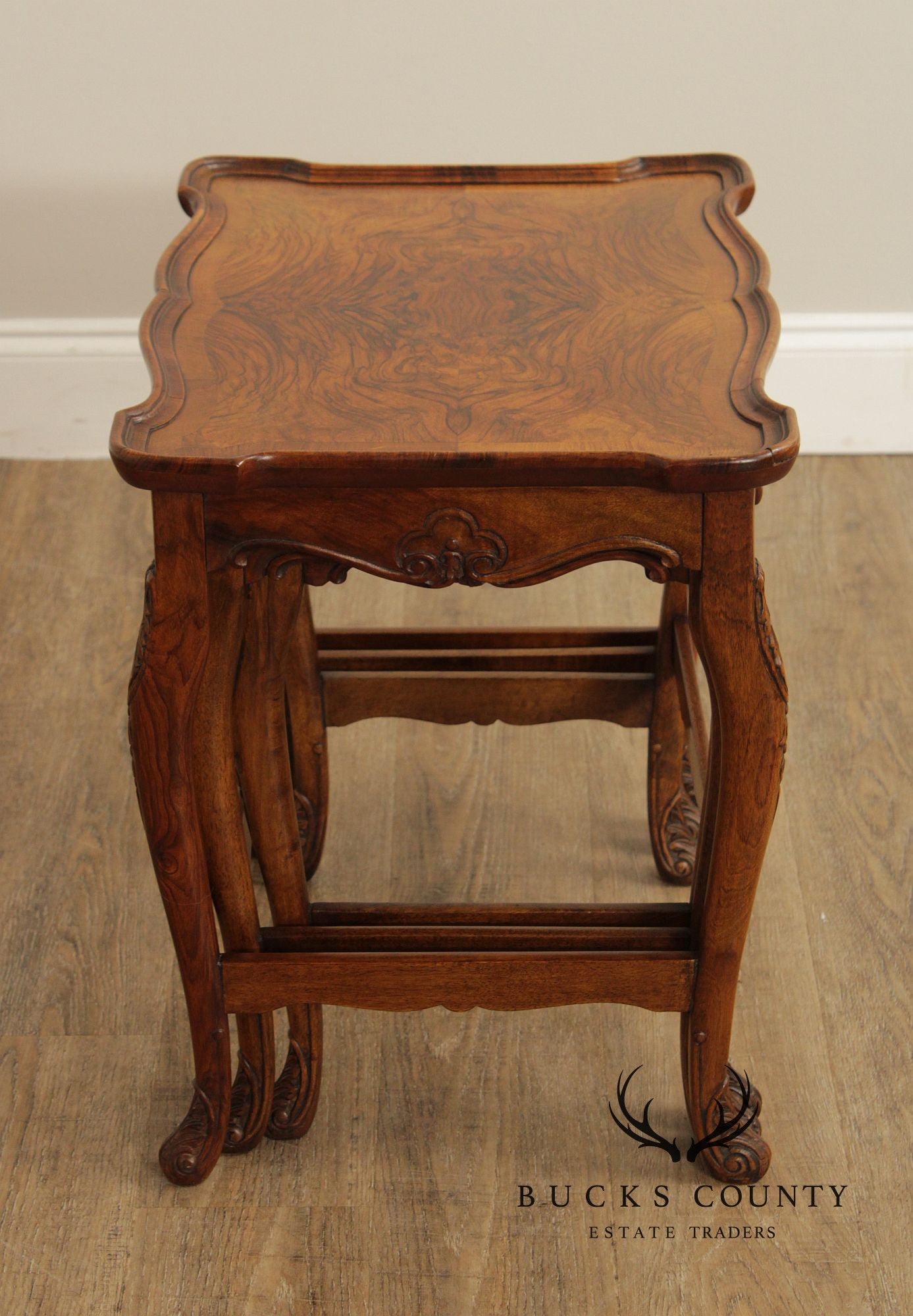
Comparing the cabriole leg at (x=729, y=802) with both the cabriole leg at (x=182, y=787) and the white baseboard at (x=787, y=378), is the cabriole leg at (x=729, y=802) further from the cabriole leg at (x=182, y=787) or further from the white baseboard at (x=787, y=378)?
the white baseboard at (x=787, y=378)

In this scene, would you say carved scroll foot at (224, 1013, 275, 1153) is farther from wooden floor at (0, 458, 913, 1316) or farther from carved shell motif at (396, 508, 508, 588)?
carved shell motif at (396, 508, 508, 588)

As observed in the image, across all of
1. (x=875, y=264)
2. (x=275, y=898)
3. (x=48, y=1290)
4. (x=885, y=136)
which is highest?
(x=885, y=136)

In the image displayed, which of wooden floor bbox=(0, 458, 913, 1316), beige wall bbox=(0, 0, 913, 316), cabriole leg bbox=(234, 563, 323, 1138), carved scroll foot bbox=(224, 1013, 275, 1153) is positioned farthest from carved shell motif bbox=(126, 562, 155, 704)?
beige wall bbox=(0, 0, 913, 316)

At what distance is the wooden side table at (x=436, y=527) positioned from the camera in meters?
0.91

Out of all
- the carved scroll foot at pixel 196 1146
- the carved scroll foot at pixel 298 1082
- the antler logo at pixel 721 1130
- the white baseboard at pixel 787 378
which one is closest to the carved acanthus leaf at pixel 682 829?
the antler logo at pixel 721 1130

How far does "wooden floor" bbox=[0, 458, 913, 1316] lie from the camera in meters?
1.13

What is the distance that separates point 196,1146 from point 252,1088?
2.5 inches

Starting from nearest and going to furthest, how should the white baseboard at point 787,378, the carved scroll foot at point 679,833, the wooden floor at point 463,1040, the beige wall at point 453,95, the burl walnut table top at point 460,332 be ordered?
the burl walnut table top at point 460,332, the wooden floor at point 463,1040, the carved scroll foot at point 679,833, the beige wall at point 453,95, the white baseboard at point 787,378

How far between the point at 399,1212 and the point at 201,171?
920mm

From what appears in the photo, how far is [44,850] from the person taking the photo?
154 cm

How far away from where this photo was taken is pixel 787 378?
214 cm

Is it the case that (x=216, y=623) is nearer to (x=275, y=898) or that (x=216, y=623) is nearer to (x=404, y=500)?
(x=404, y=500)

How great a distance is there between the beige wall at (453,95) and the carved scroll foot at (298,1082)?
127 centimetres

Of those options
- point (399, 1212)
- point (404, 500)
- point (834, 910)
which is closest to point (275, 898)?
point (399, 1212)
